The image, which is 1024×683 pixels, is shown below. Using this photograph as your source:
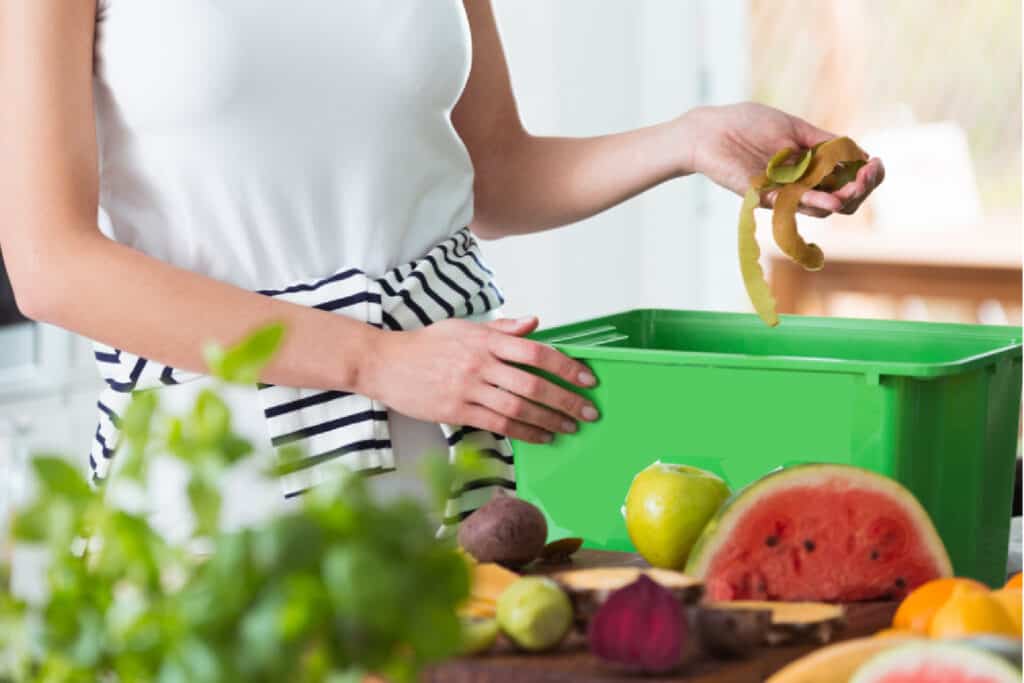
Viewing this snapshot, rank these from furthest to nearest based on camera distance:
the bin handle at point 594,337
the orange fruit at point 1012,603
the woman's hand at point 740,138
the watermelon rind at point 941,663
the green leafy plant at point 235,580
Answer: the woman's hand at point 740,138, the bin handle at point 594,337, the orange fruit at point 1012,603, the watermelon rind at point 941,663, the green leafy plant at point 235,580

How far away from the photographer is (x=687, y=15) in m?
4.04

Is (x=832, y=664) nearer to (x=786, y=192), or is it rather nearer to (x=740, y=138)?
(x=786, y=192)

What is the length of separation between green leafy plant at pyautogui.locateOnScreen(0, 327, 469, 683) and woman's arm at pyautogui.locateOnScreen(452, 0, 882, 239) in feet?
3.05

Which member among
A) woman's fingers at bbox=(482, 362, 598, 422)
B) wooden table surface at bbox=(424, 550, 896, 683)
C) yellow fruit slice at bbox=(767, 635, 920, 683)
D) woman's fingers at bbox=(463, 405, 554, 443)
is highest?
woman's fingers at bbox=(482, 362, 598, 422)

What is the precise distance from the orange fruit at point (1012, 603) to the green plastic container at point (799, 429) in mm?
196

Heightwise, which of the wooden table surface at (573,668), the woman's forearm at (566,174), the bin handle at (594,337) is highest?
the woman's forearm at (566,174)

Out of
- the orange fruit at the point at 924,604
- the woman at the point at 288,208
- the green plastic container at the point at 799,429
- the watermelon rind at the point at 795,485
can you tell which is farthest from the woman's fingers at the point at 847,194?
the orange fruit at the point at 924,604

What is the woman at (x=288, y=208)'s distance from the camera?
1068 mm

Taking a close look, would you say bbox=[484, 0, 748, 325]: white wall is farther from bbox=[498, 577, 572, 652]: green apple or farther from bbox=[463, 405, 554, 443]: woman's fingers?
bbox=[498, 577, 572, 652]: green apple

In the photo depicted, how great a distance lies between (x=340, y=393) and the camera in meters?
1.16

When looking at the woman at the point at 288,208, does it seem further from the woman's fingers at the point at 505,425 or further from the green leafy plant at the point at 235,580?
the green leafy plant at the point at 235,580

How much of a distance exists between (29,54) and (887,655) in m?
0.76

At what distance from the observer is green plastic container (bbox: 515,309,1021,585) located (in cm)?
96

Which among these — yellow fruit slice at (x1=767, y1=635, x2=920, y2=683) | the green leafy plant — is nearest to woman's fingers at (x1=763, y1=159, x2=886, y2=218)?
yellow fruit slice at (x1=767, y1=635, x2=920, y2=683)
